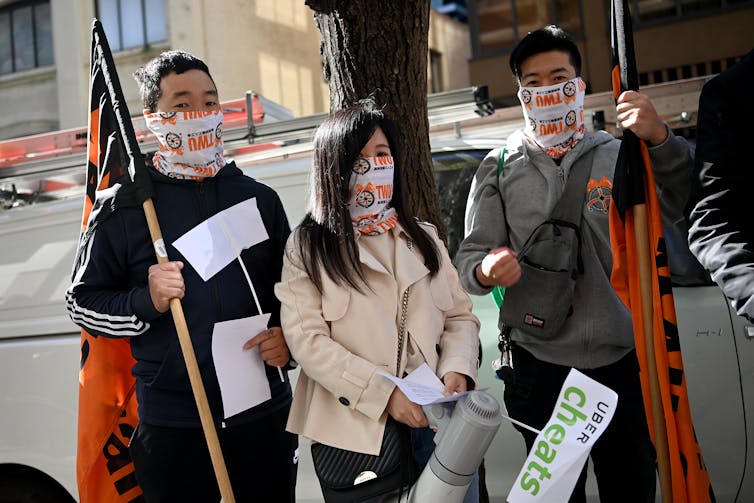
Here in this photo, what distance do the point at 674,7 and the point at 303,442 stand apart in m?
13.5

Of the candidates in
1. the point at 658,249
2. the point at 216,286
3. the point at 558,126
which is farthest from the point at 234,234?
the point at 658,249

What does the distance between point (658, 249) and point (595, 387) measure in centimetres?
69

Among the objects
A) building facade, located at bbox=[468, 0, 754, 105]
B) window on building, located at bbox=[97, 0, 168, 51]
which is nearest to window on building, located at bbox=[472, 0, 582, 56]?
building facade, located at bbox=[468, 0, 754, 105]

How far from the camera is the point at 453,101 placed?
410 centimetres

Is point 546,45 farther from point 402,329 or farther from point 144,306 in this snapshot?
point 144,306

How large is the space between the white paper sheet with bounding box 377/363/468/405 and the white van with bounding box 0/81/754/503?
1.09 metres

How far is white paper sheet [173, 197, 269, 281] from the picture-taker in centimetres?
244

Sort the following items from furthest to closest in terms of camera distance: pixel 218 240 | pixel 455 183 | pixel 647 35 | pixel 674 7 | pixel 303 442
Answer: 1. pixel 674 7
2. pixel 647 35
3. pixel 455 183
4. pixel 303 442
5. pixel 218 240

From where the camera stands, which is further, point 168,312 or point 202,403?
point 168,312

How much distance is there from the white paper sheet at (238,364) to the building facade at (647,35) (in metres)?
12.8

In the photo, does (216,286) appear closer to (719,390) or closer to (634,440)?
(634,440)

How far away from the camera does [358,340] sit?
2.20 metres

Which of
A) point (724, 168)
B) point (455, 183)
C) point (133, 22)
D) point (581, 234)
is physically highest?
point (133, 22)

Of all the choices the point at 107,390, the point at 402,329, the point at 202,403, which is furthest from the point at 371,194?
the point at 107,390
